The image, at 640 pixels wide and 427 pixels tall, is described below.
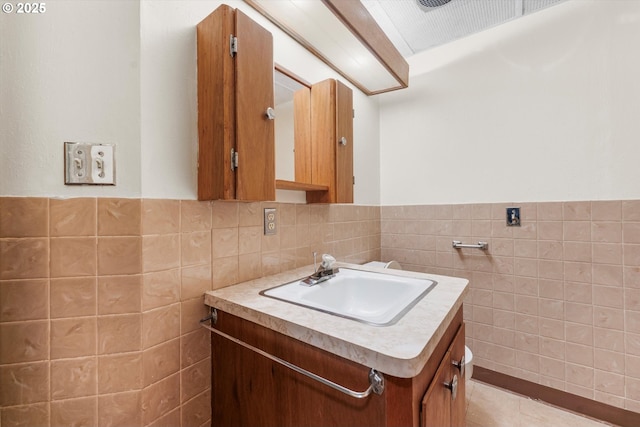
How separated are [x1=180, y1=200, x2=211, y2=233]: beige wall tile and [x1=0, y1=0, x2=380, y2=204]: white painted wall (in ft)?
0.10

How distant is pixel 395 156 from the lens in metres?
2.12

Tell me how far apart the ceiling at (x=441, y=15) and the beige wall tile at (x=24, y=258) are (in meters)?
1.80

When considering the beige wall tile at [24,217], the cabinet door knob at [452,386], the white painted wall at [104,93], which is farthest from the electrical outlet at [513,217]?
the beige wall tile at [24,217]

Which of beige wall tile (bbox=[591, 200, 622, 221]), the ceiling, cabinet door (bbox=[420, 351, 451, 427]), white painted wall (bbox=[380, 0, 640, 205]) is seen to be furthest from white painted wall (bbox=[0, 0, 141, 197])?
beige wall tile (bbox=[591, 200, 622, 221])

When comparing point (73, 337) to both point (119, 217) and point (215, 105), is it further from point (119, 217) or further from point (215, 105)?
point (215, 105)

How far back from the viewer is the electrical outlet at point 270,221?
3.96ft

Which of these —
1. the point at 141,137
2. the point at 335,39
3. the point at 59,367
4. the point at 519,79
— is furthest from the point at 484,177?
the point at 59,367

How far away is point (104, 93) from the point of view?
786 millimetres

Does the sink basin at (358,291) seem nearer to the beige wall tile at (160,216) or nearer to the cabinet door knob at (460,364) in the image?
the cabinet door knob at (460,364)

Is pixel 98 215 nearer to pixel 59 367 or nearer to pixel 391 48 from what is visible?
pixel 59 367

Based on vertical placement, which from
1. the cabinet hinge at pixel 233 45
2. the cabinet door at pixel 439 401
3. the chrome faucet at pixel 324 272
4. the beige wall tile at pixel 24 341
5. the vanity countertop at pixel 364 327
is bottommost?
the cabinet door at pixel 439 401

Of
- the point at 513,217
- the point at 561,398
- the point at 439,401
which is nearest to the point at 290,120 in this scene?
the point at 439,401

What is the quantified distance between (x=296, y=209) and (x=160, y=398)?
895 mm

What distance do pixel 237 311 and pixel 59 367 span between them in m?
0.49
